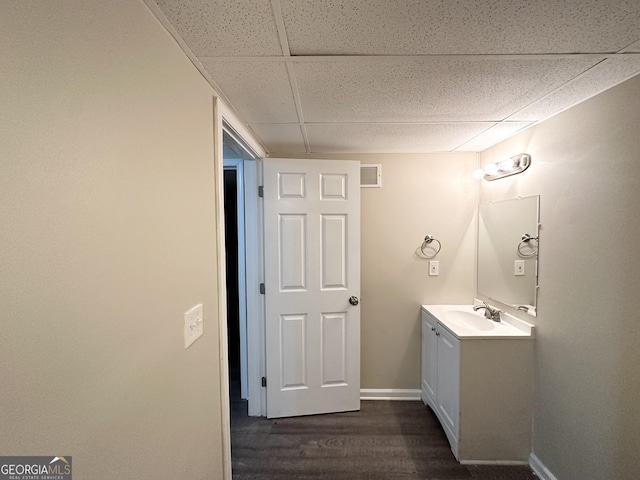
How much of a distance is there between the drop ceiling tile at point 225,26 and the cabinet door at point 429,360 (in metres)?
2.12

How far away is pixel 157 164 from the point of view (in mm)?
812

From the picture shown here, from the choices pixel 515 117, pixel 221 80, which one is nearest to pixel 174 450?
pixel 221 80

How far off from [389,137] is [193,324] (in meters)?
1.72

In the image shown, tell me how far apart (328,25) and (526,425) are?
2458mm

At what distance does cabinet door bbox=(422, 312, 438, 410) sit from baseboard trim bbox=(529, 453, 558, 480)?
61cm

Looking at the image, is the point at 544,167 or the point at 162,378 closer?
the point at 162,378

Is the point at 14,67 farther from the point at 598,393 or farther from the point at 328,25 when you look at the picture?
the point at 598,393

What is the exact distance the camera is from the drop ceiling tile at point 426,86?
3.51 ft

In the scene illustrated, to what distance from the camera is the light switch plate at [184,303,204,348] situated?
99cm

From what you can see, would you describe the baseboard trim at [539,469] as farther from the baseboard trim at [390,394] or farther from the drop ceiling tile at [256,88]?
the drop ceiling tile at [256,88]

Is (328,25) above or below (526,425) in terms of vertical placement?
above

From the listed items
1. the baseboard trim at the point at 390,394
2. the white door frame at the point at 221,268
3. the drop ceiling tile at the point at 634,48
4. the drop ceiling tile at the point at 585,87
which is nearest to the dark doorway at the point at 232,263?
the baseboard trim at the point at 390,394

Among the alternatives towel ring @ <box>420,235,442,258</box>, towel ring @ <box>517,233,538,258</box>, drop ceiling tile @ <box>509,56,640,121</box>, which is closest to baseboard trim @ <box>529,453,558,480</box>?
towel ring @ <box>517,233,538,258</box>

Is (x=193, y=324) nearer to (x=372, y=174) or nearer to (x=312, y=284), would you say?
(x=312, y=284)
